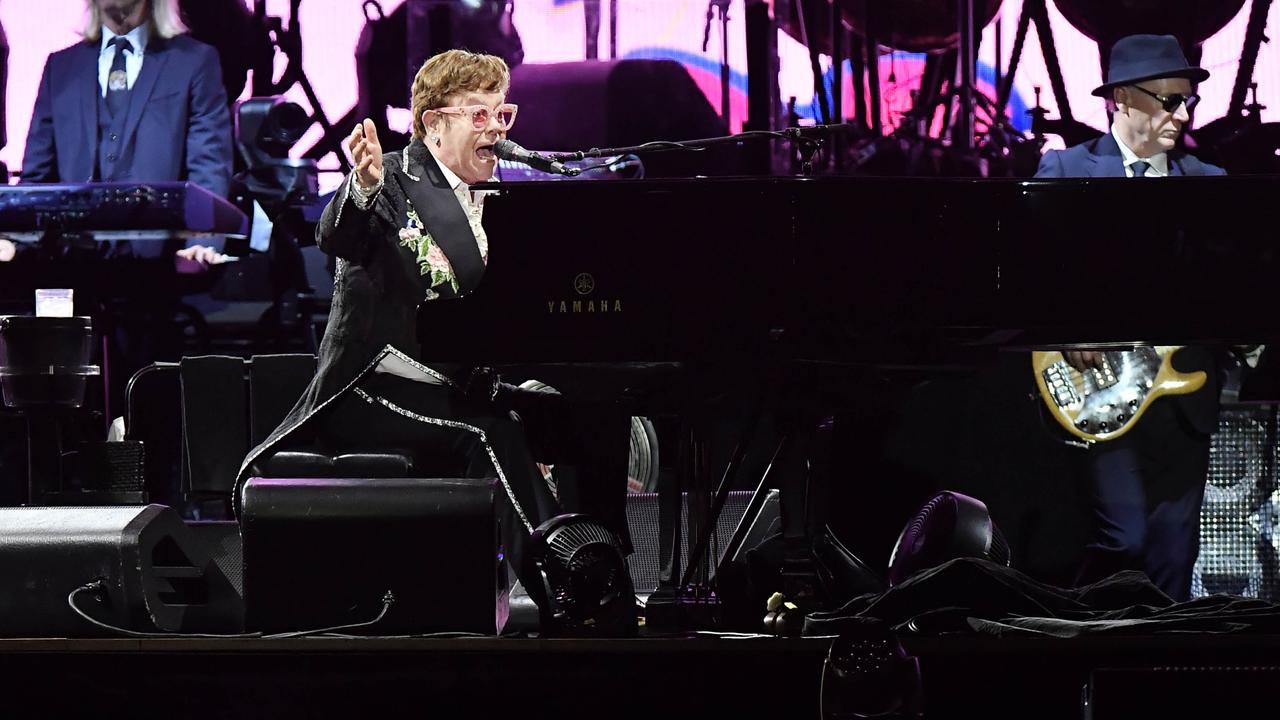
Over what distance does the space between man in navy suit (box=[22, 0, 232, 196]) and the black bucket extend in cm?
Result: 103

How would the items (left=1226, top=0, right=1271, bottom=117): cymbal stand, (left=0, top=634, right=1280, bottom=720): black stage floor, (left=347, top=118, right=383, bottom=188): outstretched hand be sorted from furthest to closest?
(left=1226, top=0, right=1271, bottom=117): cymbal stand < (left=347, top=118, right=383, bottom=188): outstretched hand < (left=0, top=634, right=1280, bottom=720): black stage floor

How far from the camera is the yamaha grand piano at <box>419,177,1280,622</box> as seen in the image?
2.68 m

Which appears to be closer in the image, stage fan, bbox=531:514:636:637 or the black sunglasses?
stage fan, bbox=531:514:636:637

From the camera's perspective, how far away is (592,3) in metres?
5.00

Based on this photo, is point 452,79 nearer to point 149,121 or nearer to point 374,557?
point 374,557

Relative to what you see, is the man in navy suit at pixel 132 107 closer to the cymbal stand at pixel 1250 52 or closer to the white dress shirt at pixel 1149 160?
the white dress shirt at pixel 1149 160

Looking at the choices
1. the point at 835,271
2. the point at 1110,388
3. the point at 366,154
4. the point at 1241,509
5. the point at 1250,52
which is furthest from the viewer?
the point at 1250,52

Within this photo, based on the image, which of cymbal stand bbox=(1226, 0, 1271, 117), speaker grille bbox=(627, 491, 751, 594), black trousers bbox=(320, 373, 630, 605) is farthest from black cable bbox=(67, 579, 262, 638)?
cymbal stand bbox=(1226, 0, 1271, 117)

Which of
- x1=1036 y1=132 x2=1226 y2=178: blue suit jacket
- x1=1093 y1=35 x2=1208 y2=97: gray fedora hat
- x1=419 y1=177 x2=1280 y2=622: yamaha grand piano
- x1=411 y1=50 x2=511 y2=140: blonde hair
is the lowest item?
x1=419 y1=177 x2=1280 y2=622: yamaha grand piano

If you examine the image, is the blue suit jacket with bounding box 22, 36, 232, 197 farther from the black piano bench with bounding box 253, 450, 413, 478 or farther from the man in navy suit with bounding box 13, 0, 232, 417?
the black piano bench with bounding box 253, 450, 413, 478

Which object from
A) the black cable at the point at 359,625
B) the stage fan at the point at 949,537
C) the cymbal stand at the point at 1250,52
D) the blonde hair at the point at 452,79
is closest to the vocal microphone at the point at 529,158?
the blonde hair at the point at 452,79

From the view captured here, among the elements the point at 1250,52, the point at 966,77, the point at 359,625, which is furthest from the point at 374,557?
the point at 1250,52

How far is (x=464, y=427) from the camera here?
3.14 meters

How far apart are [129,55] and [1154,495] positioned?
4038mm
